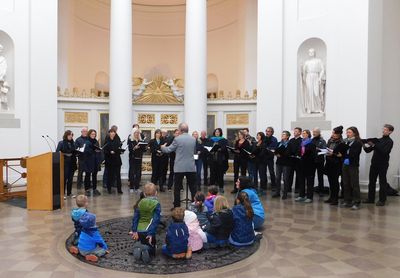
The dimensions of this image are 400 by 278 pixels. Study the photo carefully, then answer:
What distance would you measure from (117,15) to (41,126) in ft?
14.7

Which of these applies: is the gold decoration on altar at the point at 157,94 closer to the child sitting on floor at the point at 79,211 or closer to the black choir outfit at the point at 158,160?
the black choir outfit at the point at 158,160

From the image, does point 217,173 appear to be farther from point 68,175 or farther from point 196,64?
point 68,175

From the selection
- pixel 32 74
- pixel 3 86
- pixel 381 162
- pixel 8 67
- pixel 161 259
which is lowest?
pixel 161 259

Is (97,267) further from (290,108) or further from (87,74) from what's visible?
(87,74)

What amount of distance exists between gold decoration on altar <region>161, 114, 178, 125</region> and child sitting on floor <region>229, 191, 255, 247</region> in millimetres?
8880

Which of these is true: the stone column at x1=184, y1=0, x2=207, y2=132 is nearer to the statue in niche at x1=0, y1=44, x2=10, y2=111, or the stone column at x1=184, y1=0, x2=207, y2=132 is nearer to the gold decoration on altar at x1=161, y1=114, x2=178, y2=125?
the gold decoration on altar at x1=161, y1=114, x2=178, y2=125

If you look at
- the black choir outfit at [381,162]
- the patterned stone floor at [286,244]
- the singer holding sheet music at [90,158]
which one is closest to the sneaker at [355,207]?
the patterned stone floor at [286,244]

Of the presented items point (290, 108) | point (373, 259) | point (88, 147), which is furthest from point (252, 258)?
point (290, 108)

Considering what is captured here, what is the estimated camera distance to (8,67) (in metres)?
11.6

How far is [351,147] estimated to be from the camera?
28.0 ft

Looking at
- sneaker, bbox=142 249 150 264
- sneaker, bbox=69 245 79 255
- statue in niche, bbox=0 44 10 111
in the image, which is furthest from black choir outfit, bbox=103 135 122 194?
sneaker, bbox=142 249 150 264

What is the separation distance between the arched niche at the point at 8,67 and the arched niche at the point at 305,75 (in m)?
8.98

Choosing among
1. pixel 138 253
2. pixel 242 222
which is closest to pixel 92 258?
pixel 138 253

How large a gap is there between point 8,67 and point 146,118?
4.91 metres
